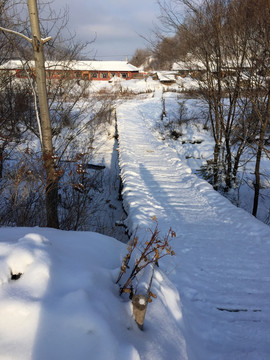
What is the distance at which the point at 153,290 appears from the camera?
2.10 m

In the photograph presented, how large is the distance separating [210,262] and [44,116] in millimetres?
3267

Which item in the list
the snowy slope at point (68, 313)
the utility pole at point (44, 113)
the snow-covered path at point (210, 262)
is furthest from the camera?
the utility pole at point (44, 113)

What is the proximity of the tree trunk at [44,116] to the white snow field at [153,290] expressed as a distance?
1.38 meters

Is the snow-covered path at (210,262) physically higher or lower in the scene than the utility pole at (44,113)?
lower

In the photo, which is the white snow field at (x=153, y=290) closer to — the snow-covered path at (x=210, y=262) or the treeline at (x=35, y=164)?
the snow-covered path at (x=210, y=262)

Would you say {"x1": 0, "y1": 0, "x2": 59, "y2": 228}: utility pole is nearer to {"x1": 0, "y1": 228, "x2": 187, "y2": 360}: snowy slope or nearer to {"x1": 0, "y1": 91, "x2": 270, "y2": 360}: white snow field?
{"x1": 0, "y1": 91, "x2": 270, "y2": 360}: white snow field

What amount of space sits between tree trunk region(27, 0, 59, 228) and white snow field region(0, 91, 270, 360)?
1.38m

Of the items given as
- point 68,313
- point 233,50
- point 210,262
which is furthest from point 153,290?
point 233,50

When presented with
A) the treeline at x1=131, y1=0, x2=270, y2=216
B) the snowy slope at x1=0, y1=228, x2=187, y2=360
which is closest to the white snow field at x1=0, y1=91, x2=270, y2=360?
the snowy slope at x1=0, y1=228, x2=187, y2=360

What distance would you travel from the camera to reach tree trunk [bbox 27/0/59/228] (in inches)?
120

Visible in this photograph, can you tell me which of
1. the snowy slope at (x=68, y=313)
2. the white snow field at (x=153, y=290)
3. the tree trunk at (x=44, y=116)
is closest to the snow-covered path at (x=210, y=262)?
the white snow field at (x=153, y=290)

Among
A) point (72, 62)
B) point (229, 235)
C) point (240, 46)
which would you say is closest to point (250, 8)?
point (240, 46)

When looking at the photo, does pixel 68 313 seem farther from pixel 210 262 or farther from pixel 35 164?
pixel 35 164

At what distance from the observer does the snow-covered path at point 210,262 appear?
2096 mm
